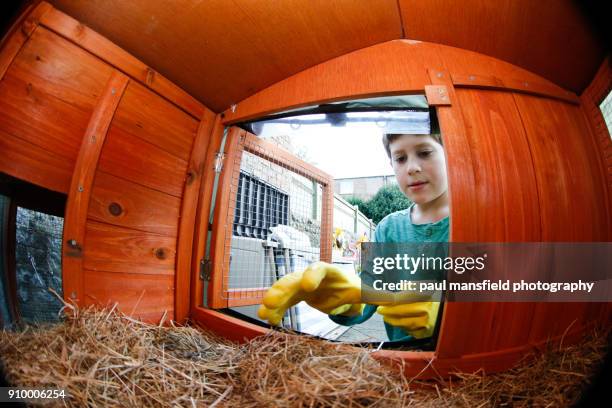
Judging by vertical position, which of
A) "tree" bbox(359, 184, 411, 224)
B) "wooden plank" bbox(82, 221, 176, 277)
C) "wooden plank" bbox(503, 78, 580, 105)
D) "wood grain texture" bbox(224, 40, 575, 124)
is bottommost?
"wooden plank" bbox(82, 221, 176, 277)

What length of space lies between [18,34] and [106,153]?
311 mm

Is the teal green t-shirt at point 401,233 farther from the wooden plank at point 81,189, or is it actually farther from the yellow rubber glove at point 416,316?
the wooden plank at point 81,189

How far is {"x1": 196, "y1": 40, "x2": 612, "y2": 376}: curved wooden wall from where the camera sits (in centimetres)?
54

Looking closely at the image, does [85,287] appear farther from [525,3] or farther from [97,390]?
[525,3]

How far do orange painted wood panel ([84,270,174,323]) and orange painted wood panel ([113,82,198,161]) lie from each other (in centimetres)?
44

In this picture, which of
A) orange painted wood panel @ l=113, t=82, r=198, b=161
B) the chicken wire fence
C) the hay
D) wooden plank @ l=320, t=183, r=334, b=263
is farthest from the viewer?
wooden plank @ l=320, t=183, r=334, b=263

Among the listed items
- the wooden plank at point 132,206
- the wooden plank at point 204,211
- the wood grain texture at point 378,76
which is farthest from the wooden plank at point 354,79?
the wooden plank at point 132,206

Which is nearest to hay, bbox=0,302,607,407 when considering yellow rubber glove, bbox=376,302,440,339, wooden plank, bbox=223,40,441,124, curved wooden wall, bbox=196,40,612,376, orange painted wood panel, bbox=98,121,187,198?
curved wooden wall, bbox=196,40,612,376

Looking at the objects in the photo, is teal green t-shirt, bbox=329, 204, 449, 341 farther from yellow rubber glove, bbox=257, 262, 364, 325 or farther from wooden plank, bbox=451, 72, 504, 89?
wooden plank, bbox=451, 72, 504, 89

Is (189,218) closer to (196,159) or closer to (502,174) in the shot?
(196,159)

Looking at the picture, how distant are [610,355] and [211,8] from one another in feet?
3.98

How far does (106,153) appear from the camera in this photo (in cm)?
76

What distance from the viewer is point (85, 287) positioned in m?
0.72

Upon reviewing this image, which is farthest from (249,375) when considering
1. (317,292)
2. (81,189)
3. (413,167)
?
(413,167)
